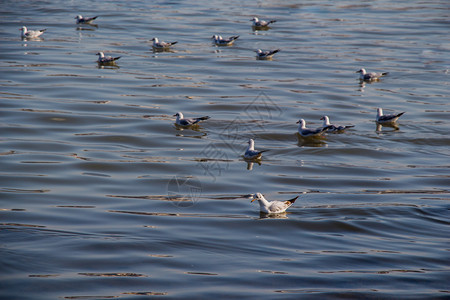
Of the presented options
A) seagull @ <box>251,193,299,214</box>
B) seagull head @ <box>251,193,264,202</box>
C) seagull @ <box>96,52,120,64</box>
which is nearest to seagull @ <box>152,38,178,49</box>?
seagull @ <box>96,52,120,64</box>

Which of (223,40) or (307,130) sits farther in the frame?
(223,40)

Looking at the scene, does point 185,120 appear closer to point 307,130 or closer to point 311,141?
point 307,130

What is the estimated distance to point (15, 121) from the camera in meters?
21.0

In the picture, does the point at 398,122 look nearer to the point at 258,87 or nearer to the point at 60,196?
the point at 258,87

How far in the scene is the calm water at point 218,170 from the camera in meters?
11.3

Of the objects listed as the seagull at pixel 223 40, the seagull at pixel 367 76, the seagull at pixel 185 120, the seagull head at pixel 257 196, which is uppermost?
the seagull at pixel 223 40

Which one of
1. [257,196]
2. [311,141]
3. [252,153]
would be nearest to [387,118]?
[311,141]

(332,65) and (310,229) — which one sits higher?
(332,65)

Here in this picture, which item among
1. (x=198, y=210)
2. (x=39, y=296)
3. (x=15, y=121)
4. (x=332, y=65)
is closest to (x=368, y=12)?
(x=332, y=65)

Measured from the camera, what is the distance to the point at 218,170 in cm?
1734

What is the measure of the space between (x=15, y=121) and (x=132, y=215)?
8756mm

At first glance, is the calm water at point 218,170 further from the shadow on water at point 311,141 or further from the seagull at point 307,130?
the seagull at point 307,130

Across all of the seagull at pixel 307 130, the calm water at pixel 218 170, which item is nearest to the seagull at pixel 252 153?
the calm water at pixel 218 170

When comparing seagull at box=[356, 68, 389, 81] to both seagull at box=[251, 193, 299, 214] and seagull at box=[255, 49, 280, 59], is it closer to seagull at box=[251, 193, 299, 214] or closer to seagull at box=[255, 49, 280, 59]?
seagull at box=[255, 49, 280, 59]
